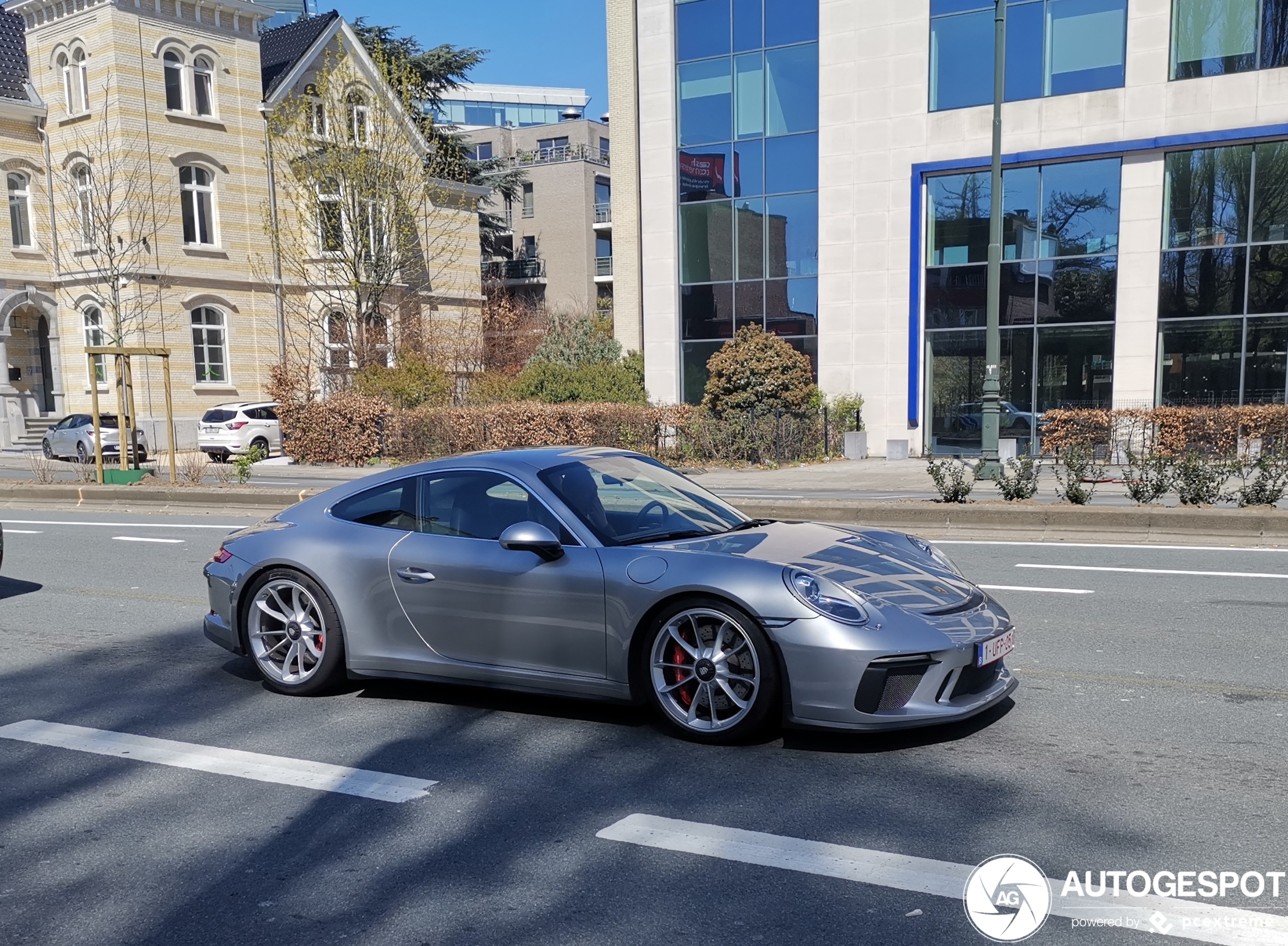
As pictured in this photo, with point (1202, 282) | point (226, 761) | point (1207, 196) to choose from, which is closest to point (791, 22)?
point (1207, 196)

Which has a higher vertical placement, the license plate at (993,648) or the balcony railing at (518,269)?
the balcony railing at (518,269)

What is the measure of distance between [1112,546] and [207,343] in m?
32.5

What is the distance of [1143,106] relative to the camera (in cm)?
2305

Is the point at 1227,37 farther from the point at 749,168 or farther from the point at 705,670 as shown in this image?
the point at 705,670

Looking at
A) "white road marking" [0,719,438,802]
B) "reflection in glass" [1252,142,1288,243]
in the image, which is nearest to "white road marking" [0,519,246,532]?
"white road marking" [0,719,438,802]

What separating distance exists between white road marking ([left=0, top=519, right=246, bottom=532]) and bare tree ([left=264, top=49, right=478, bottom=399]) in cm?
1221

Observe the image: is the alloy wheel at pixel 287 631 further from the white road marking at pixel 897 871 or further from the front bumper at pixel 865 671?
the front bumper at pixel 865 671

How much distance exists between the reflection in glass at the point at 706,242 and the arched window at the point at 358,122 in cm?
1063

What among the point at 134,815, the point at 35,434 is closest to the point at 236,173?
the point at 35,434

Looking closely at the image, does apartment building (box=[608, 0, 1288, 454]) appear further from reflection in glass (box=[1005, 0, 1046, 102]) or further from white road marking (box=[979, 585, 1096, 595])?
white road marking (box=[979, 585, 1096, 595])

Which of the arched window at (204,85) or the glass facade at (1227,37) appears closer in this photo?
the glass facade at (1227,37)

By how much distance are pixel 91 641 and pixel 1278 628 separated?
8043 millimetres

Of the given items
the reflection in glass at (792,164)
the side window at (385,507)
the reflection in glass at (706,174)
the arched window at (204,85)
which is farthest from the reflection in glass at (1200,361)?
the arched window at (204,85)

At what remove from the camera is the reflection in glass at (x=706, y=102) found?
27.6 m
